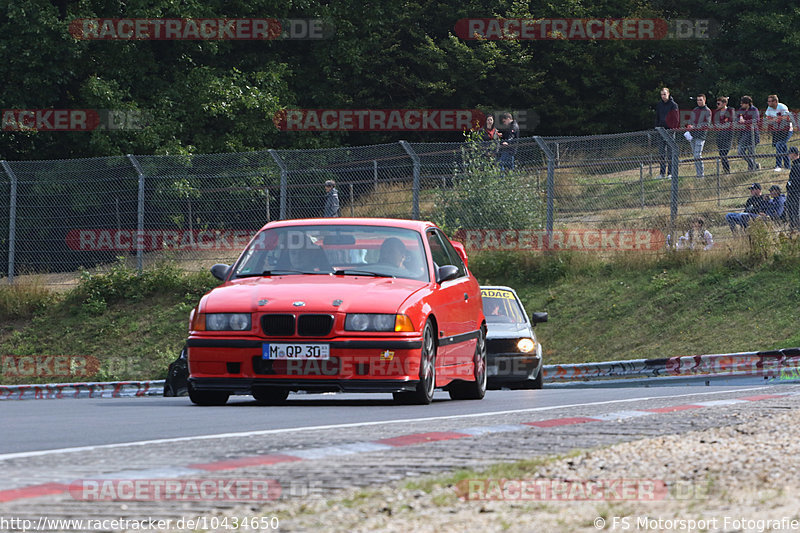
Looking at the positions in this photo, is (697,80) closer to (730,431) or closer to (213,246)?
(213,246)

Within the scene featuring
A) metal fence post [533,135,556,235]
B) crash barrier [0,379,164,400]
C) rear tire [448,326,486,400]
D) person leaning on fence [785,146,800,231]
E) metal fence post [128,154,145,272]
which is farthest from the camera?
metal fence post [128,154,145,272]

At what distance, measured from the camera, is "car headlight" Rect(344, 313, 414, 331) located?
1079cm

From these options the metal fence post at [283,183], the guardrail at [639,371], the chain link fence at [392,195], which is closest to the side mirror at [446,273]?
the guardrail at [639,371]

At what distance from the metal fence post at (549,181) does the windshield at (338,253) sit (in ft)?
42.3

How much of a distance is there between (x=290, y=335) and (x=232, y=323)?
0.49 metres

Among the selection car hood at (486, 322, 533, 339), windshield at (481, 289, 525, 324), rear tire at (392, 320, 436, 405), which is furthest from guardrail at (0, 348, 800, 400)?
rear tire at (392, 320, 436, 405)

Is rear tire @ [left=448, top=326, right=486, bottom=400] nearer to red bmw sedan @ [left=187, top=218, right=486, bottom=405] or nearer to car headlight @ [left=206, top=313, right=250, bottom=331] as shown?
red bmw sedan @ [left=187, top=218, right=486, bottom=405]

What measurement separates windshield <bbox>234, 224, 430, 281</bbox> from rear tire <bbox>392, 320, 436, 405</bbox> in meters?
0.78

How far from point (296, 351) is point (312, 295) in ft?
1.60

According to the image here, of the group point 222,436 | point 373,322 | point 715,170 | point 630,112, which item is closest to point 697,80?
point 630,112

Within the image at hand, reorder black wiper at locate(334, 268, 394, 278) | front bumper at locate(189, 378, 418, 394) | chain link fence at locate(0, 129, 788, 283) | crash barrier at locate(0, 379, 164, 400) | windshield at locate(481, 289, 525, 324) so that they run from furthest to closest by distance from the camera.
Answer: chain link fence at locate(0, 129, 788, 283) < crash barrier at locate(0, 379, 164, 400) < windshield at locate(481, 289, 525, 324) < black wiper at locate(334, 268, 394, 278) < front bumper at locate(189, 378, 418, 394)

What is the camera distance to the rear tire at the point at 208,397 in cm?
1142

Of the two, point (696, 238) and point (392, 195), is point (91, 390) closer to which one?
point (392, 195)

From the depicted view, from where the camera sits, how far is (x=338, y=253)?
469 inches
